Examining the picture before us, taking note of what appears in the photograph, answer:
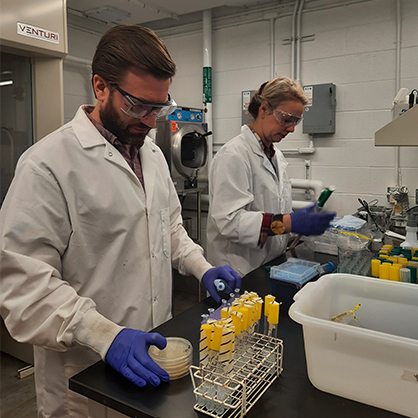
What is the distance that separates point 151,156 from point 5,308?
0.71 metres

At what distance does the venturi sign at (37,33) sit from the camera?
2.14 meters

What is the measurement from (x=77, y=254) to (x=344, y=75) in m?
2.83

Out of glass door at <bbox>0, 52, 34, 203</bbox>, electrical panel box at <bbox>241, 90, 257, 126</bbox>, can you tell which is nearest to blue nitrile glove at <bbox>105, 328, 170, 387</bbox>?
glass door at <bbox>0, 52, 34, 203</bbox>

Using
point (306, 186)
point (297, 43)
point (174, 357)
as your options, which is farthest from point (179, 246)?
point (297, 43)

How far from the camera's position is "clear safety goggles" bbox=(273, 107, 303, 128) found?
199cm

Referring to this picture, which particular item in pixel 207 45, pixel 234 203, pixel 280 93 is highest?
pixel 207 45

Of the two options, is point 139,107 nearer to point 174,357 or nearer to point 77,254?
point 77,254

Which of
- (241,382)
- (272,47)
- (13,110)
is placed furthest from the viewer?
(272,47)

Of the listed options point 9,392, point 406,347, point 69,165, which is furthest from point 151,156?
point 9,392

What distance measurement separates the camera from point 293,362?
100 cm

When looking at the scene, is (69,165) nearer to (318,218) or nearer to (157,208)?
(157,208)

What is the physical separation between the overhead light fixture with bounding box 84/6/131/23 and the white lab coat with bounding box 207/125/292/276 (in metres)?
2.28

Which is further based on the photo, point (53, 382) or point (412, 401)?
point (53, 382)

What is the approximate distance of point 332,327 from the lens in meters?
0.82
